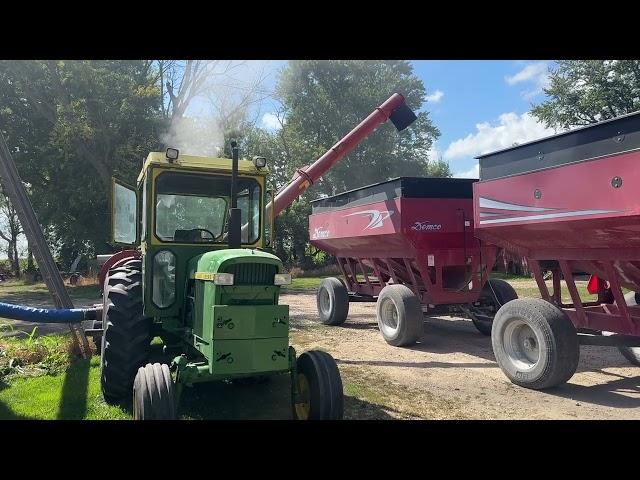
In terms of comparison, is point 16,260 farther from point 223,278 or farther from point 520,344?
point 520,344

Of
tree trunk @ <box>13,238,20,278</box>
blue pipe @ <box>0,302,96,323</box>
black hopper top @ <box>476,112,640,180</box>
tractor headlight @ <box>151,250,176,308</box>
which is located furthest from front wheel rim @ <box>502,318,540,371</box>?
tree trunk @ <box>13,238,20,278</box>

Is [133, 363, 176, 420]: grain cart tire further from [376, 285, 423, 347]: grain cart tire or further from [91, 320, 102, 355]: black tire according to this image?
[376, 285, 423, 347]: grain cart tire

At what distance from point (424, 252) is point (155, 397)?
559 centimetres

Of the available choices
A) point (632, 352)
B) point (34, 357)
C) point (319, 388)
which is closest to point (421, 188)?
point (632, 352)

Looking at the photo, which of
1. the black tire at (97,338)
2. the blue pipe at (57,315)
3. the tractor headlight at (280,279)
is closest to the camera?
the tractor headlight at (280,279)

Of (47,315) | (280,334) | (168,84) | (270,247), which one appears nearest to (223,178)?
(270,247)

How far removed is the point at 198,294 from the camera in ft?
15.1

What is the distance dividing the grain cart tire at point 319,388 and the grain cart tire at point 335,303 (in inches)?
247

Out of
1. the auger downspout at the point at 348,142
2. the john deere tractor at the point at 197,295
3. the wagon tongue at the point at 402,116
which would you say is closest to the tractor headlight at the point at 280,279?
the john deere tractor at the point at 197,295

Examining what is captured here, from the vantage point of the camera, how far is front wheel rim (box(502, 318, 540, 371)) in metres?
5.98

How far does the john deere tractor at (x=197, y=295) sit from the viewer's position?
4.07 m

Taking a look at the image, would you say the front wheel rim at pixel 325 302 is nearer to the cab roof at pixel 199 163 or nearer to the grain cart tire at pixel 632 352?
the grain cart tire at pixel 632 352

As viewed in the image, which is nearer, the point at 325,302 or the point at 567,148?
the point at 567,148

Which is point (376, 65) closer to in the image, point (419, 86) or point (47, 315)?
point (419, 86)
